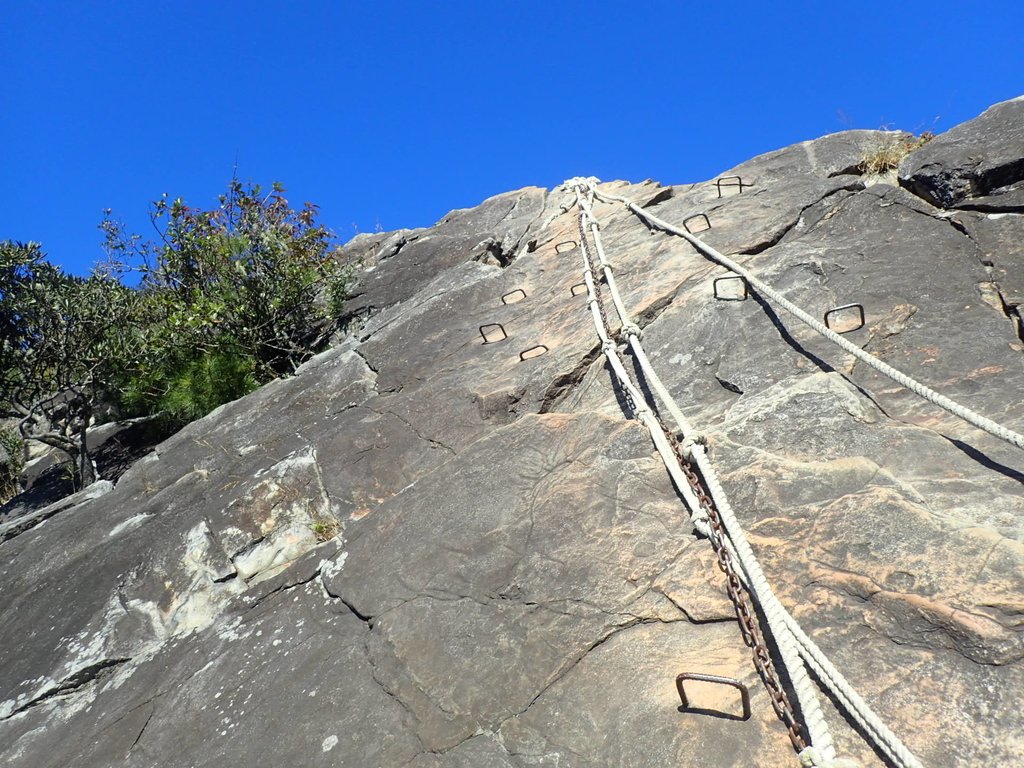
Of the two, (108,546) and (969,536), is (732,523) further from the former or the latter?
(108,546)

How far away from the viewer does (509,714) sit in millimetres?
2658

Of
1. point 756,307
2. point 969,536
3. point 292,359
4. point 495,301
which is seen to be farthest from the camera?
point 292,359

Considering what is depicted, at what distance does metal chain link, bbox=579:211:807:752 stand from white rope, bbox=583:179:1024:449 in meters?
0.92

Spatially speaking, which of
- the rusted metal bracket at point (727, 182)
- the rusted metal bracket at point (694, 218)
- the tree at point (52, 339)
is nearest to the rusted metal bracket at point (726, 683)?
the rusted metal bracket at point (694, 218)

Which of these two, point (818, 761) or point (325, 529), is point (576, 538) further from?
point (325, 529)

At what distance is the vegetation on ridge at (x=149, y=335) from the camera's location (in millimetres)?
8844

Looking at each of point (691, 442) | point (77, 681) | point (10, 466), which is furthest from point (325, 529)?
point (10, 466)

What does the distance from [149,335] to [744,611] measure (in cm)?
913

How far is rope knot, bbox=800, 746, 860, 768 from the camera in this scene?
195 centimetres

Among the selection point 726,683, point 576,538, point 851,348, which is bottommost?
point 726,683

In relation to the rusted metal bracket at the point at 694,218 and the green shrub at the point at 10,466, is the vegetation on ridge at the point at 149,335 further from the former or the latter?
the rusted metal bracket at the point at 694,218

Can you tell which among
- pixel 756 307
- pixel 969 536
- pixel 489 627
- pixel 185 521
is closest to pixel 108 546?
pixel 185 521

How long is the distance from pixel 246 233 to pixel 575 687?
9.98 meters

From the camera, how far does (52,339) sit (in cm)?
952
